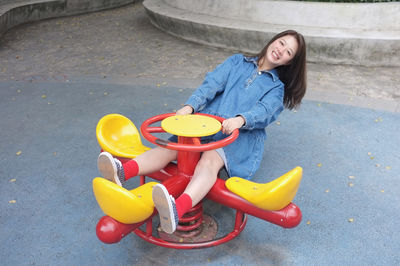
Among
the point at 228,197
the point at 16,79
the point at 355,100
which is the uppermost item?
the point at 228,197

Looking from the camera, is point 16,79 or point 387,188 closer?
point 387,188

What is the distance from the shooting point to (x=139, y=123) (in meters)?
Result: 3.55

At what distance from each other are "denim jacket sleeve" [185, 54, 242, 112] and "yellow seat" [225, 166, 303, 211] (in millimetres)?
676

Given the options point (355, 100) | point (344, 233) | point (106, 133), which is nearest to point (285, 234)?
point (344, 233)

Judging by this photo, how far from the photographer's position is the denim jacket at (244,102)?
7.18 feet

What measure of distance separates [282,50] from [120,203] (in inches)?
49.7

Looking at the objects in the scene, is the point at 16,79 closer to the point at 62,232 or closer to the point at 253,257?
the point at 62,232

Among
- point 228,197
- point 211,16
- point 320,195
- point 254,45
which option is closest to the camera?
point 228,197

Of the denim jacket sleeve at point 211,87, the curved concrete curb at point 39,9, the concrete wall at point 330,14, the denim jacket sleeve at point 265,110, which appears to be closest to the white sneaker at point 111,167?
the denim jacket sleeve at point 211,87

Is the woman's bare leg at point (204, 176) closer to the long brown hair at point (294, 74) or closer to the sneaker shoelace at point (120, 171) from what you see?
the sneaker shoelace at point (120, 171)

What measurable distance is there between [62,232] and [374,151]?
7.89 feet

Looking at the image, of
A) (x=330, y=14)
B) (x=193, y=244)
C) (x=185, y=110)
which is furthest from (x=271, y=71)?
(x=330, y=14)

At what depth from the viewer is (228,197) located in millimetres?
1947

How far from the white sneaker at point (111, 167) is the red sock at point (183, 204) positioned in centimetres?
37
